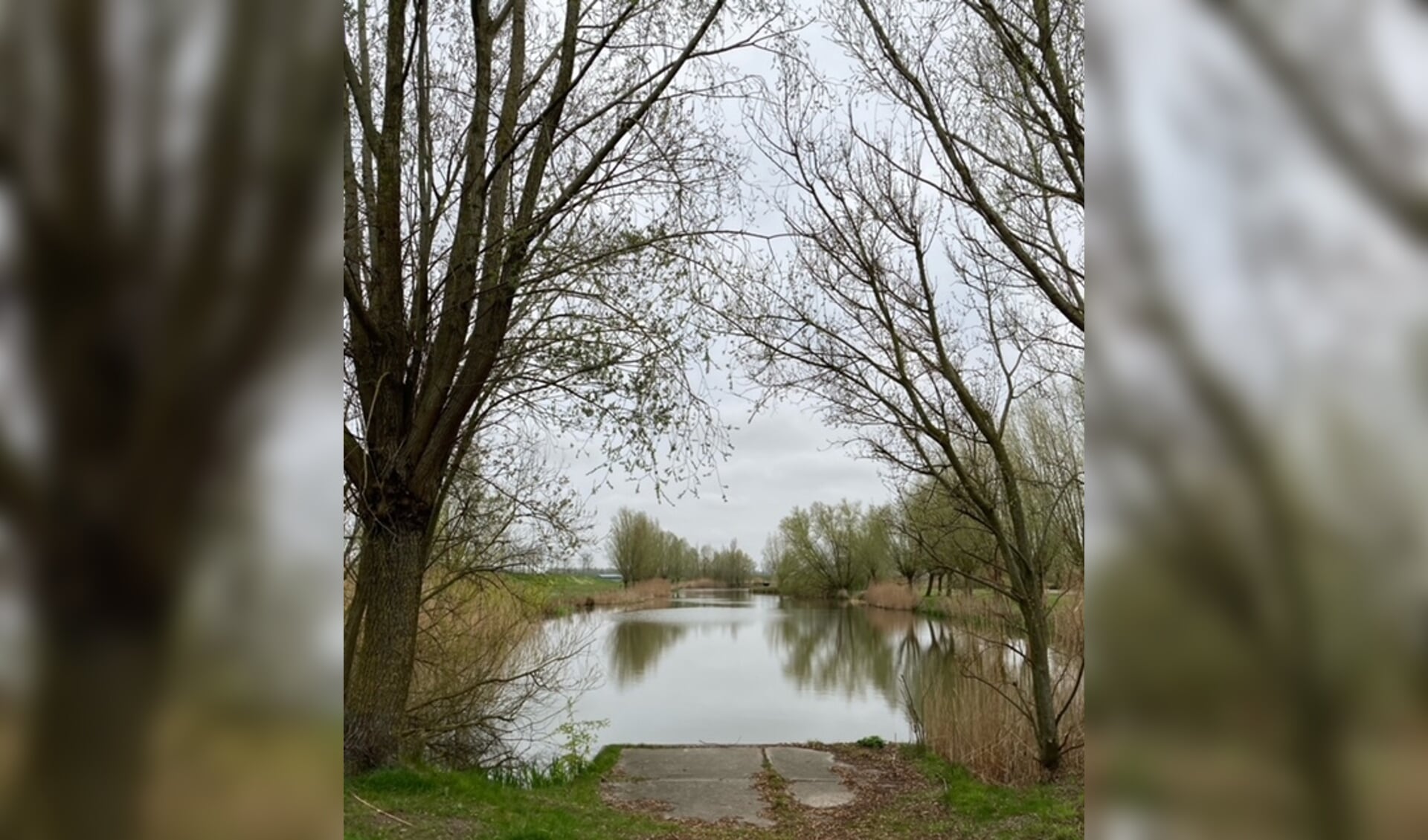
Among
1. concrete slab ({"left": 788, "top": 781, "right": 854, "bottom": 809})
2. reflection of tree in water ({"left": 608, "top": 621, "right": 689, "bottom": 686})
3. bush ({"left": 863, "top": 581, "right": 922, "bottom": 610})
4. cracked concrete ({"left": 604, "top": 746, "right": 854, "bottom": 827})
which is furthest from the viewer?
bush ({"left": 863, "top": 581, "right": 922, "bottom": 610})

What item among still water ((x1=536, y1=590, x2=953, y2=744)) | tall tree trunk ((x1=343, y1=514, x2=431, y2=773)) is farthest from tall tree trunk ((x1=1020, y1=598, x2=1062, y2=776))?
tall tree trunk ((x1=343, y1=514, x2=431, y2=773))

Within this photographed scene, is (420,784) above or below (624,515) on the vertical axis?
below

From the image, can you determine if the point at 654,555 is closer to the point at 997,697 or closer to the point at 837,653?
the point at 837,653

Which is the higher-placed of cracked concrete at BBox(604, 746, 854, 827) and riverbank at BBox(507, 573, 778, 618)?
riverbank at BBox(507, 573, 778, 618)

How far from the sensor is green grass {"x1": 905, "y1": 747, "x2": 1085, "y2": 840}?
434cm

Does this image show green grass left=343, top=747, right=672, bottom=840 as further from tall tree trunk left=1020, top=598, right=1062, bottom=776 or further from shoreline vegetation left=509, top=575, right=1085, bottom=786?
tall tree trunk left=1020, top=598, right=1062, bottom=776

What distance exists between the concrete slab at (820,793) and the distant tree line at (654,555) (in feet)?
9.24

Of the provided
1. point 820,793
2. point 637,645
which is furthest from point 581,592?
point 637,645

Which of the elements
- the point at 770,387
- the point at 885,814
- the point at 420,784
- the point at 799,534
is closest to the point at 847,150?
the point at 770,387
